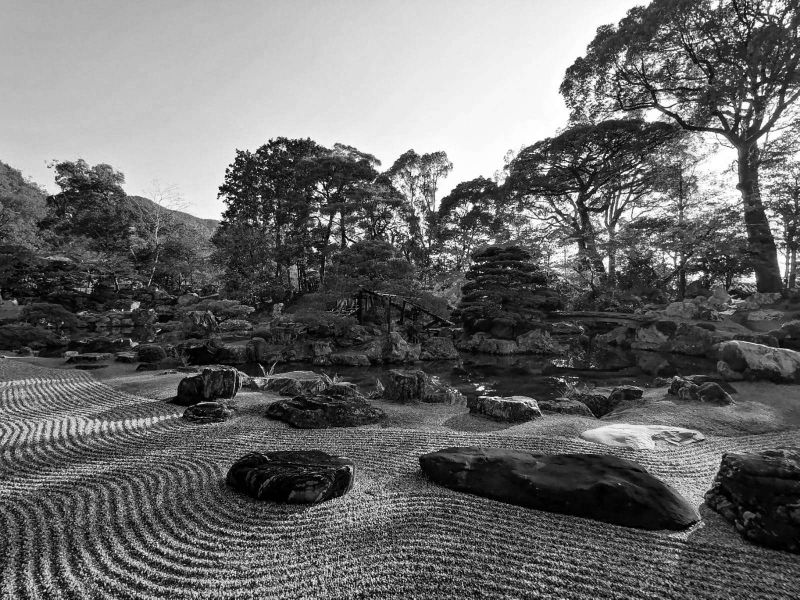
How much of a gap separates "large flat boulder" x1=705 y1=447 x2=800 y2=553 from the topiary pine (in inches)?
375

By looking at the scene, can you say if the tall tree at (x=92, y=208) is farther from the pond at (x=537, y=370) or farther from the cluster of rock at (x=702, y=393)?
the cluster of rock at (x=702, y=393)

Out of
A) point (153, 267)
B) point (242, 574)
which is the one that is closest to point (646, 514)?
point (242, 574)

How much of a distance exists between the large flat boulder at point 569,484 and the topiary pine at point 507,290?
367 inches

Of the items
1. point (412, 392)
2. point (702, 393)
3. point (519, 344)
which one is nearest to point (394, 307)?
point (519, 344)

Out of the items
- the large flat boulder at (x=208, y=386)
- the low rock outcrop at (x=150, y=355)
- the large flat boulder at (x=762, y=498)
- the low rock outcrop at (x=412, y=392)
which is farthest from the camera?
the low rock outcrop at (x=150, y=355)

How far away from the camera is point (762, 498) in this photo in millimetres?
2021

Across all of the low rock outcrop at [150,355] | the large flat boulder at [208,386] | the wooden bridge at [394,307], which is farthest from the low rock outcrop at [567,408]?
the low rock outcrop at [150,355]

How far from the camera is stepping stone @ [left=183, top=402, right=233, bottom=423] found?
445 cm

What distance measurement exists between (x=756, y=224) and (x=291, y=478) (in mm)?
17881

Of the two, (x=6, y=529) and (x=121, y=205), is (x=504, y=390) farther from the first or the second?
(x=121, y=205)

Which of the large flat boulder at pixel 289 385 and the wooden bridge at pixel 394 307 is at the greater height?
the wooden bridge at pixel 394 307

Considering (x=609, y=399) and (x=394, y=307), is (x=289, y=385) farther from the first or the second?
(x=394, y=307)

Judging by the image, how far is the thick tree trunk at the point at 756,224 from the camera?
42.7ft

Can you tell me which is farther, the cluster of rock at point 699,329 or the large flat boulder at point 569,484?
the cluster of rock at point 699,329
